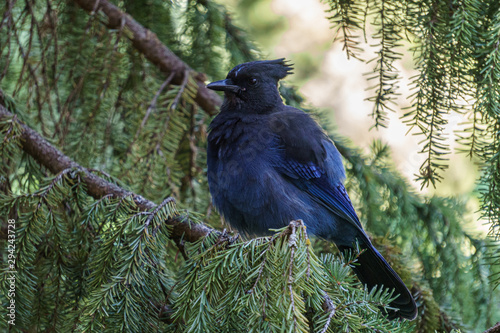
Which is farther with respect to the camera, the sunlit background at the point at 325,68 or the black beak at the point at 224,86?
the sunlit background at the point at 325,68

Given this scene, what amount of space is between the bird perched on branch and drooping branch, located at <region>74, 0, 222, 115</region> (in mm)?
321

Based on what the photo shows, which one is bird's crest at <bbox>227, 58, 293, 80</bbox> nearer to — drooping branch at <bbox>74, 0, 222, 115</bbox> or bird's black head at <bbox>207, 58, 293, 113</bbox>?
bird's black head at <bbox>207, 58, 293, 113</bbox>

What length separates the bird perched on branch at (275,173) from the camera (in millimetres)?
2232

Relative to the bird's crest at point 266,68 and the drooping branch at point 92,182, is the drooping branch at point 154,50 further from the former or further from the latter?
the drooping branch at point 92,182

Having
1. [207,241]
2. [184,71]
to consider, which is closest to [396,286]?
[207,241]

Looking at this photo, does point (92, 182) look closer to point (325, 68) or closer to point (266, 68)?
Result: point (266, 68)

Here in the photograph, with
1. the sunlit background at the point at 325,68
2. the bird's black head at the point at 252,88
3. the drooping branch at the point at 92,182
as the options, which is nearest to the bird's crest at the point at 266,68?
the bird's black head at the point at 252,88

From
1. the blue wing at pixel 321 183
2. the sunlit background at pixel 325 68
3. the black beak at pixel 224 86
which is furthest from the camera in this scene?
the sunlit background at pixel 325 68

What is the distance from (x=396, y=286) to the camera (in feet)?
7.15

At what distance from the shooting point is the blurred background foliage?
5.00 ft

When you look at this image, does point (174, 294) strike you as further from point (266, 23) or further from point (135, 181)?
point (266, 23)

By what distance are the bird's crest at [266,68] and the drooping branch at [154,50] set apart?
0.31m

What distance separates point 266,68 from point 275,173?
0.59 meters

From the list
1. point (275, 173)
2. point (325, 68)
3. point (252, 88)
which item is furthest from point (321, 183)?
point (325, 68)
